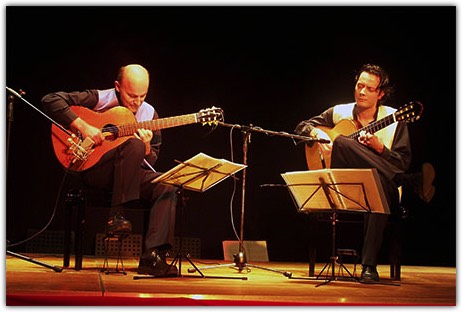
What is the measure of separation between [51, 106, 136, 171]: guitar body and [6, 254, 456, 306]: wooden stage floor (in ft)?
2.47

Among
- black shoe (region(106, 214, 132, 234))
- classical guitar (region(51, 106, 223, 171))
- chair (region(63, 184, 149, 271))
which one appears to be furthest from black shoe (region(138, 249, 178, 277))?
classical guitar (region(51, 106, 223, 171))

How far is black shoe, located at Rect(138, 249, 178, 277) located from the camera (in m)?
3.90

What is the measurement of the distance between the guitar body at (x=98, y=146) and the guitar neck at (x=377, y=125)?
1642mm

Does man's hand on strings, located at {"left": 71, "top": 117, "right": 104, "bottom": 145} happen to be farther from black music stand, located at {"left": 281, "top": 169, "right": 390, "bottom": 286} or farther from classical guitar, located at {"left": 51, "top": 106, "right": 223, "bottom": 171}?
black music stand, located at {"left": 281, "top": 169, "right": 390, "bottom": 286}

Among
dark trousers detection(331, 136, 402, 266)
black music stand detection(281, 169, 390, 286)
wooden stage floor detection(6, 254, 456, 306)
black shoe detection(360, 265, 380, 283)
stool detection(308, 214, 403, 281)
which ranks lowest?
wooden stage floor detection(6, 254, 456, 306)

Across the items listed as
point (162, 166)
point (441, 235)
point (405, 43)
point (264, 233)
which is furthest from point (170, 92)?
point (441, 235)

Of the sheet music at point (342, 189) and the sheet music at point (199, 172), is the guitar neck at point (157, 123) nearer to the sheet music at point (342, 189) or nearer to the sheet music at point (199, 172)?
the sheet music at point (199, 172)

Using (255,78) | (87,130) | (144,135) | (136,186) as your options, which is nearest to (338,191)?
(136,186)

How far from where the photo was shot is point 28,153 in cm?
553

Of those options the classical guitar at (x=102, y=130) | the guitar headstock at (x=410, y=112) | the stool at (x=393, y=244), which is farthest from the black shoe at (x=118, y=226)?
the guitar headstock at (x=410, y=112)

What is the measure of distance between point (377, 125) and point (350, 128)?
25 cm

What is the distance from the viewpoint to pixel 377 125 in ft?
14.7

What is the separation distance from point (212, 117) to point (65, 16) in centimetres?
190

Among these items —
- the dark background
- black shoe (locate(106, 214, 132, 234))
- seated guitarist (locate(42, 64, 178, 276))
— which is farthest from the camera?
the dark background
